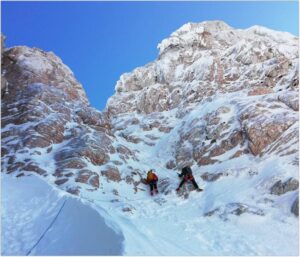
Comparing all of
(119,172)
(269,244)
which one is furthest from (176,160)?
(269,244)

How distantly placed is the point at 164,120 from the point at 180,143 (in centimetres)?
1115

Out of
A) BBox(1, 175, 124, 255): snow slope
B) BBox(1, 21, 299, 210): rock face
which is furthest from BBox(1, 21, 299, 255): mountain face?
BBox(1, 175, 124, 255): snow slope

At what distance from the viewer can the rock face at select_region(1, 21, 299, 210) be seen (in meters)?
31.9

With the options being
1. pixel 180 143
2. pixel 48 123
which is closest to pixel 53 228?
pixel 48 123

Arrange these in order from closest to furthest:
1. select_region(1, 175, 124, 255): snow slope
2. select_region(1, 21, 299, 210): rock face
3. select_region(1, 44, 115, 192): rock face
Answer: select_region(1, 175, 124, 255): snow slope < select_region(1, 21, 299, 210): rock face < select_region(1, 44, 115, 192): rock face

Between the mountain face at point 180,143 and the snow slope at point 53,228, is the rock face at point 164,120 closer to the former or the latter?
the mountain face at point 180,143

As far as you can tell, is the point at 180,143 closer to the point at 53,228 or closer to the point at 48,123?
the point at 48,123

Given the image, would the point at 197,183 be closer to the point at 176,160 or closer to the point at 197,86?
the point at 176,160

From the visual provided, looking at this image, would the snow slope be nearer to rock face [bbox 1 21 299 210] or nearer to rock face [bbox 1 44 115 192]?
rock face [bbox 1 21 299 210]

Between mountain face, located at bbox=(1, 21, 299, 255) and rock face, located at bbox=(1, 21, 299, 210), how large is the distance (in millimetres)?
128

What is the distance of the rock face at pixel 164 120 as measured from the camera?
3189 cm

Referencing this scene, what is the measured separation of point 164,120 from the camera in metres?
52.2

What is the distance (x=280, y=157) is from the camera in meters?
28.6

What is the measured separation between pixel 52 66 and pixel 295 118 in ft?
103
